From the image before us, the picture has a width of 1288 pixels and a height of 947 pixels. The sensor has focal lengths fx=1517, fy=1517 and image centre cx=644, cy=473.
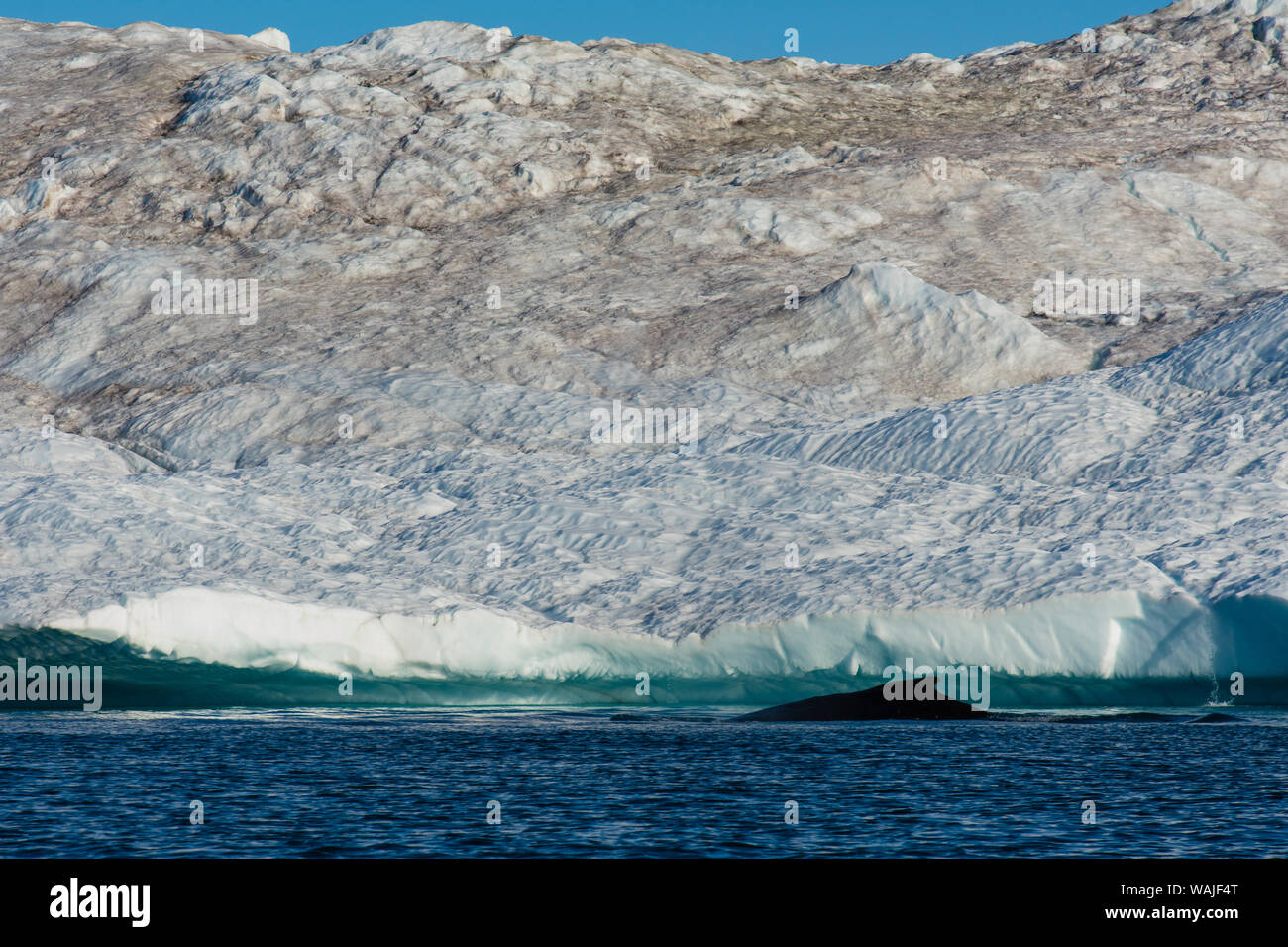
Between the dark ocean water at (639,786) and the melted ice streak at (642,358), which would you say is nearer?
the dark ocean water at (639,786)

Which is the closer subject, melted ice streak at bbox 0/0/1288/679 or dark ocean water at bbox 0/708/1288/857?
dark ocean water at bbox 0/708/1288/857

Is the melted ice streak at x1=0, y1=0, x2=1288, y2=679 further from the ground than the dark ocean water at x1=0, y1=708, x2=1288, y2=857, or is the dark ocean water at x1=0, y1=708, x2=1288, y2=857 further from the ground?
the melted ice streak at x1=0, y1=0, x2=1288, y2=679

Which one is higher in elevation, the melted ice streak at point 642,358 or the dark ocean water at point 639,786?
the melted ice streak at point 642,358

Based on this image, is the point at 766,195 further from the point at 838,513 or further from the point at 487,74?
the point at 838,513
